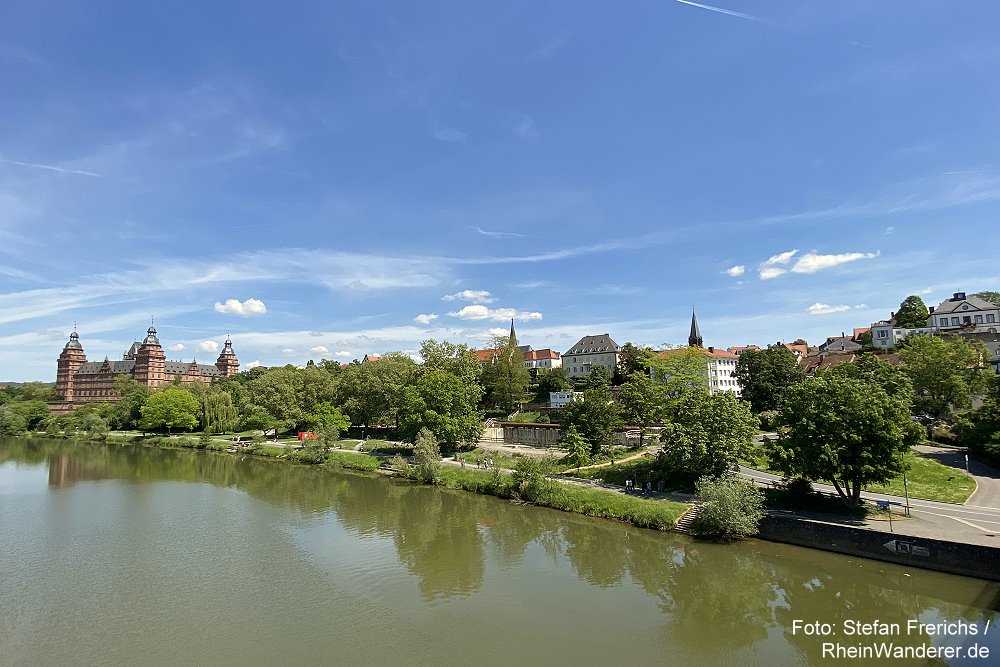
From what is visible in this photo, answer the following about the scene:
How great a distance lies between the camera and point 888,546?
20016 millimetres

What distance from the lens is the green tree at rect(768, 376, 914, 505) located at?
72.5 ft

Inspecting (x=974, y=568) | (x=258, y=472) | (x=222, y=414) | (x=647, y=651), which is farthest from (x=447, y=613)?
(x=222, y=414)

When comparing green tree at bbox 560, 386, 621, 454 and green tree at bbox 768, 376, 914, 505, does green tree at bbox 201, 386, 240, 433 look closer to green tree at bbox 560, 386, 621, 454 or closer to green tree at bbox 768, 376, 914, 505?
Answer: green tree at bbox 560, 386, 621, 454

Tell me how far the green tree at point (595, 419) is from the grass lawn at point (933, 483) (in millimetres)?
16158

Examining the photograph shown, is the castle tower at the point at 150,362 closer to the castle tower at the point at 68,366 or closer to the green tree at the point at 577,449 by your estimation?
the castle tower at the point at 68,366

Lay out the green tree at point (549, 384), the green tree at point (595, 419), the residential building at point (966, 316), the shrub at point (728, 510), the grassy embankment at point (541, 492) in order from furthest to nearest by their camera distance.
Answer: the green tree at point (549, 384), the residential building at point (966, 316), the green tree at point (595, 419), the grassy embankment at point (541, 492), the shrub at point (728, 510)

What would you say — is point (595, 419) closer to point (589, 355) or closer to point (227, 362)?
point (589, 355)

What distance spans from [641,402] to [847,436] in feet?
69.3

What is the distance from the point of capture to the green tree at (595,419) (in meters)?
38.2

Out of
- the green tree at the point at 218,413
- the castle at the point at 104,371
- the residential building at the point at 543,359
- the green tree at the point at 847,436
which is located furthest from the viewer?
the castle at the point at 104,371

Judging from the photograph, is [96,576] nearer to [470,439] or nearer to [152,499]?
[152,499]

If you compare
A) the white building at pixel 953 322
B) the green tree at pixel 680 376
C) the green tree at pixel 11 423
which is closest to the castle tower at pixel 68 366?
the green tree at pixel 11 423

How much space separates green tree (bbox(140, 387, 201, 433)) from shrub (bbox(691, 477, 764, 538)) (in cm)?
6915

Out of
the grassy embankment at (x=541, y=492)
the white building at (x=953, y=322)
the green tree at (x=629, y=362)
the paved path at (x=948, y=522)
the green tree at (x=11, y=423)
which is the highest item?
the white building at (x=953, y=322)
